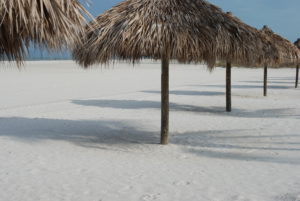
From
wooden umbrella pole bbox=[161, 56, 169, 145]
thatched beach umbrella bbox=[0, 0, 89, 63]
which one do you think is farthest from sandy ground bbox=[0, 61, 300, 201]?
thatched beach umbrella bbox=[0, 0, 89, 63]

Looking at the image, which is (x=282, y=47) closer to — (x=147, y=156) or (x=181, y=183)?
(x=147, y=156)

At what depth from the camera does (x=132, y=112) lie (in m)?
8.84

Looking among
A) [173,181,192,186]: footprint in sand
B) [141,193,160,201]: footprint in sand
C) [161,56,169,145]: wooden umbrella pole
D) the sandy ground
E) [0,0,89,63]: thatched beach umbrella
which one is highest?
[0,0,89,63]: thatched beach umbrella

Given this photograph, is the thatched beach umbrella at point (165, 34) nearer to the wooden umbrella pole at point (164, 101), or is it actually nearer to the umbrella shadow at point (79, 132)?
the wooden umbrella pole at point (164, 101)

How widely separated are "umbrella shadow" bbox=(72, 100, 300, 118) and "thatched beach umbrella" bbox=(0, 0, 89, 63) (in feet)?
20.4

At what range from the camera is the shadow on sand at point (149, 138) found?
5152mm

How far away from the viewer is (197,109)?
9.40 m

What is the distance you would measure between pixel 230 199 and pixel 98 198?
125 centimetres

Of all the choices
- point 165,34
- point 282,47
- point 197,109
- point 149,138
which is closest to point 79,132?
point 149,138

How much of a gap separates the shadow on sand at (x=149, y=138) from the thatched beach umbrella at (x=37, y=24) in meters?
2.74

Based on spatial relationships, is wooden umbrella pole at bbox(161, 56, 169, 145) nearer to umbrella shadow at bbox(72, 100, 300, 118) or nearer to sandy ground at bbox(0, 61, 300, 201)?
sandy ground at bbox(0, 61, 300, 201)

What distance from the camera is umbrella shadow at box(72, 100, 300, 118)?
840 centimetres

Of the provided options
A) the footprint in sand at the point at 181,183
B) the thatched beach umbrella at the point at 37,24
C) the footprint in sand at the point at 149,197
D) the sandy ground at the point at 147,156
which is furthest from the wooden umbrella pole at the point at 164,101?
the thatched beach umbrella at the point at 37,24

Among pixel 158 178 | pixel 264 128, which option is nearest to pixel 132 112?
pixel 264 128
